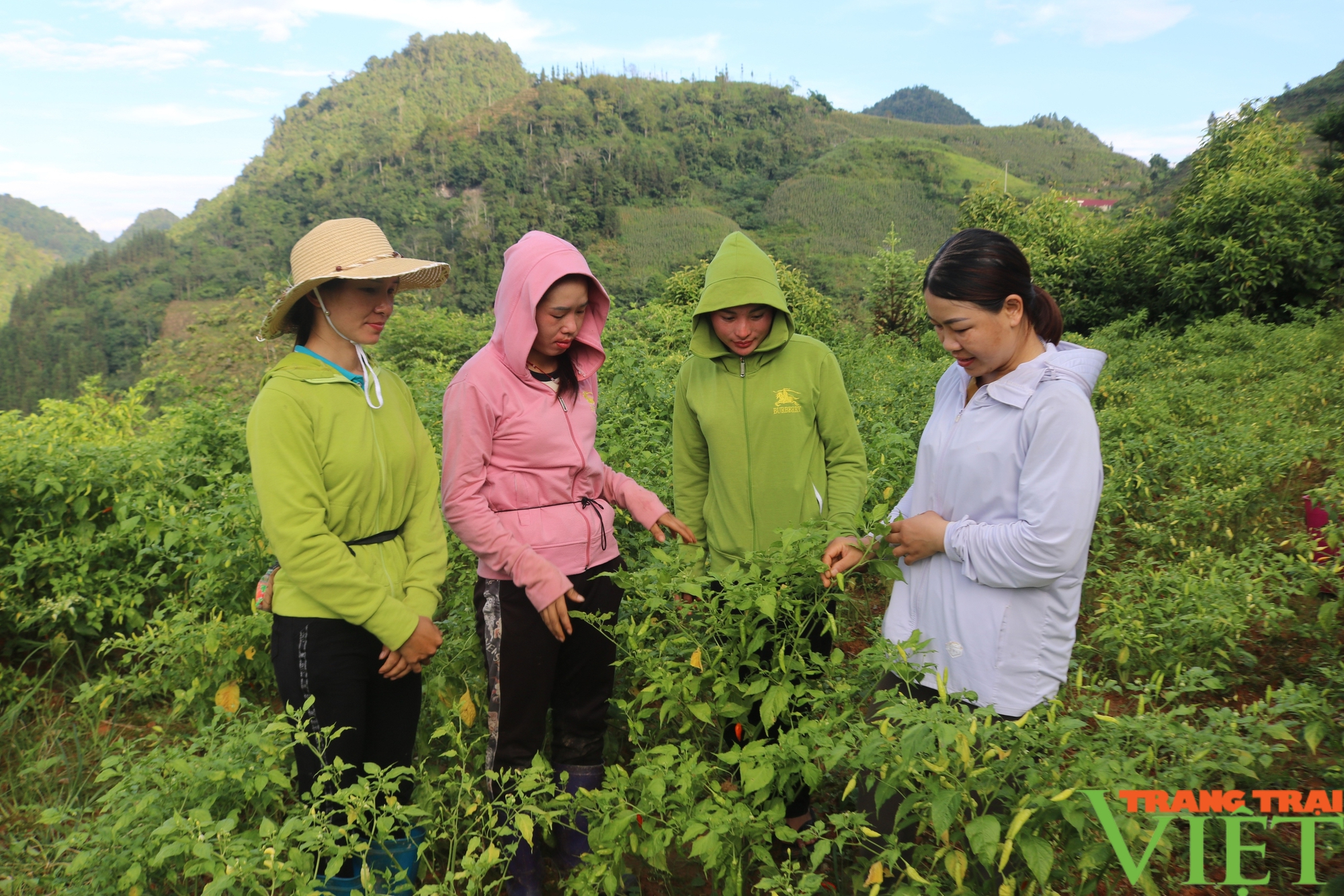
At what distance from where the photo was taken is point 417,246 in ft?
234

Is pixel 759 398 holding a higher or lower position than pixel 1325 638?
higher

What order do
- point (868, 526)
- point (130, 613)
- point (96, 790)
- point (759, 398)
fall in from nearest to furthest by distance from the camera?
point (868, 526)
point (759, 398)
point (96, 790)
point (130, 613)

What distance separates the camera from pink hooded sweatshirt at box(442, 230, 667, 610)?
2.11 m

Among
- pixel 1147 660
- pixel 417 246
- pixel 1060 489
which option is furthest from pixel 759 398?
pixel 417 246

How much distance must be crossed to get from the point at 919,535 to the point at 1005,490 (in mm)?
217

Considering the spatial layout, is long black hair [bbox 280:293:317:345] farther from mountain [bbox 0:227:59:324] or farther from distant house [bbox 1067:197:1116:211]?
mountain [bbox 0:227:59:324]

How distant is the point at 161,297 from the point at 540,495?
79272mm

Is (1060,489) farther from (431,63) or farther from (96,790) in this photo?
(431,63)

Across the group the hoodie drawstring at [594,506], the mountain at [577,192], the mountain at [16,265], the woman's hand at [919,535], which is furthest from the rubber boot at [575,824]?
the mountain at [16,265]

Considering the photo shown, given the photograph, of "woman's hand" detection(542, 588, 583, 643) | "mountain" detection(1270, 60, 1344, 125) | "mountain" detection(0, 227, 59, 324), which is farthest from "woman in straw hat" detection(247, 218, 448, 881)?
"mountain" detection(0, 227, 59, 324)

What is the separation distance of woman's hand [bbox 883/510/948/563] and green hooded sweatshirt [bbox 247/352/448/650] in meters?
1.25

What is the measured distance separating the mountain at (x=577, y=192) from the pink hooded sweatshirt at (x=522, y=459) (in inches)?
1848

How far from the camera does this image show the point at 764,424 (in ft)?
7.74

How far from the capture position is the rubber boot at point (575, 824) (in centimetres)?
227
